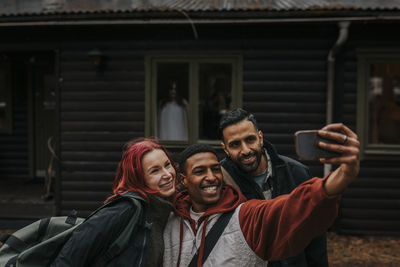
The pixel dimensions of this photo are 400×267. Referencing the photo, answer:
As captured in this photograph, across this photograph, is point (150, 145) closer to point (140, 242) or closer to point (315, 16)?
point (140, 242)

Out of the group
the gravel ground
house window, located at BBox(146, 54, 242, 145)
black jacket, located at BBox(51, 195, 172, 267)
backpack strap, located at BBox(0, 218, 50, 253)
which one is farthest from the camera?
house window, located at BBox(146, 54, 242, 145)

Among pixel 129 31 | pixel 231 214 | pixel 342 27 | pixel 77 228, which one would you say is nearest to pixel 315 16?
pixel 342 27

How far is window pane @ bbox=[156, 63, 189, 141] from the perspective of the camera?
6.41 m

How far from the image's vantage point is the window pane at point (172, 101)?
6.41 m

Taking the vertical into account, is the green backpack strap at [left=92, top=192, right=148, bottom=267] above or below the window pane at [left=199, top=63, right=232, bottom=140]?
below

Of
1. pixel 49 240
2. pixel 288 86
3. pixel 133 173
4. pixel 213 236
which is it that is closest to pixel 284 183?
pixel 213 236

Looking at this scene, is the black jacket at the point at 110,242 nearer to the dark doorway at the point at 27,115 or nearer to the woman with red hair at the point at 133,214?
the woman with red hair at the point at 133,214

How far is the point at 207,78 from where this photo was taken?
20.9 feet

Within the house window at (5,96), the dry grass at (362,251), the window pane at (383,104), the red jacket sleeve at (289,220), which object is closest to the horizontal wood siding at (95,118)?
the house window at (5,96)

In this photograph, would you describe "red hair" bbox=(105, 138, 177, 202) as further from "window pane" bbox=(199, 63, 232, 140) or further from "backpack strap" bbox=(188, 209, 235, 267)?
"window pane" bbox=(199, 63, 232, 140)

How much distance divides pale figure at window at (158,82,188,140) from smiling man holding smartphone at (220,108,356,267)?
4.22m

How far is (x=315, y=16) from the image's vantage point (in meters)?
5.48

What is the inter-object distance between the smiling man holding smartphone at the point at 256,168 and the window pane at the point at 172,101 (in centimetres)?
422

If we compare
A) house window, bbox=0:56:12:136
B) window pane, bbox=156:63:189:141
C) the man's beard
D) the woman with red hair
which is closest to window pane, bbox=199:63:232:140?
window pane, bbox=156:63:189:141
